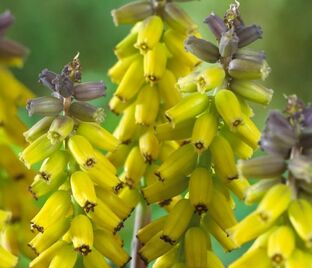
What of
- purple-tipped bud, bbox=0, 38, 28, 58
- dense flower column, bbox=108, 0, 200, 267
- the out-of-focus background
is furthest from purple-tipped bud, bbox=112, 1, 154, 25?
the out-of-focus background

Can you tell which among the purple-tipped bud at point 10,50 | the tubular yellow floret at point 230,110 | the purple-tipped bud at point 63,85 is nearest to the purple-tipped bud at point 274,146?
the tubular yellow floret at point 230,110

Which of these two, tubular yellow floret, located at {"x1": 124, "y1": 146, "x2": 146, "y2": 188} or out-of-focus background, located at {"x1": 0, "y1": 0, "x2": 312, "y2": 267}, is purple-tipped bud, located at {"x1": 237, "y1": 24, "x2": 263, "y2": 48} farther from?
out-of-focus background, located at {"x1": 0, "y1": 0, "x2": 312, "y2": 267}

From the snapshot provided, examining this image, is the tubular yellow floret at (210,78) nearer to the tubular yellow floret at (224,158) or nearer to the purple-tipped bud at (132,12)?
the tubular yellow floret at (224,158)

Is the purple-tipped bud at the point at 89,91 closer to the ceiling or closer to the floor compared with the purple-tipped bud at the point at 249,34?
closer to the ceiling

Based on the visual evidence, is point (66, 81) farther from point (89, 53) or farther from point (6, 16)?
point (89, 53)

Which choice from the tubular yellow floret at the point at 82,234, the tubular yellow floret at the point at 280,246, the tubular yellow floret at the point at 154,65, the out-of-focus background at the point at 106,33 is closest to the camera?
the tubular yellow floret at the point at 280,246

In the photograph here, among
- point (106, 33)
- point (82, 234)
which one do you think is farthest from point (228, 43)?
point (106, 33)
